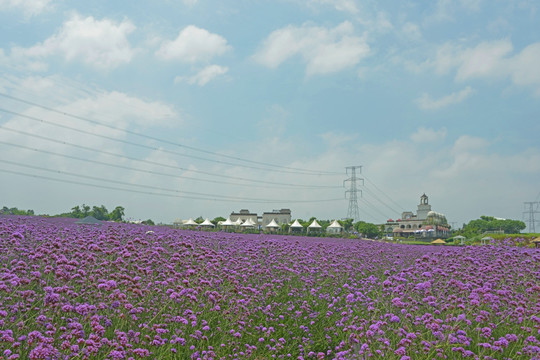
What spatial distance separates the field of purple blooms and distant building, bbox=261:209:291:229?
9641 cm

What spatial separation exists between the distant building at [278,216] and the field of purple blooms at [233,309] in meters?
96.4

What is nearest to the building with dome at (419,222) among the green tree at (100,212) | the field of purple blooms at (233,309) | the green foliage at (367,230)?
the green foliage at (367,230)

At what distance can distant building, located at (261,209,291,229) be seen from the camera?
106 metres

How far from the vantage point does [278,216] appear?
10669 cm

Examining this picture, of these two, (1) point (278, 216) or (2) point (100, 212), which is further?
(1) point (278, 216)

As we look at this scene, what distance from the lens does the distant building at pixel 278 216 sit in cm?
10619

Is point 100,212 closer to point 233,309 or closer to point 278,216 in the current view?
point 278,216

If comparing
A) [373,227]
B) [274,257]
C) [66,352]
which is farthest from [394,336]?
[373,227]

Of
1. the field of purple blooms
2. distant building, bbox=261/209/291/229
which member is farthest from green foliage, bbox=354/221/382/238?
the field of purple blooms

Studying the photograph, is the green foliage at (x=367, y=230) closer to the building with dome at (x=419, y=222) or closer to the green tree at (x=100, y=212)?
the building with dome at (x=419, y=222)

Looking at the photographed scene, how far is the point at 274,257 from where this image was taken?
9.90 m

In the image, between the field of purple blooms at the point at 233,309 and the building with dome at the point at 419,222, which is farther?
the building with dome at the point at 419,222

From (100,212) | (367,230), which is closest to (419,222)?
(367,230)

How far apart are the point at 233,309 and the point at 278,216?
330ft
